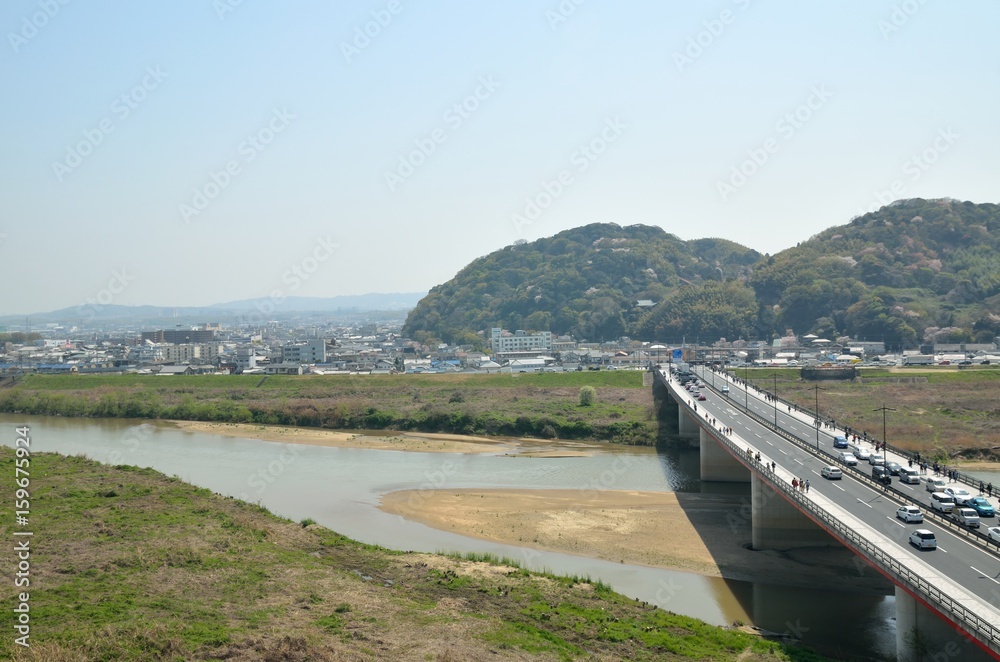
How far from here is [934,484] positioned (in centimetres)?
2439

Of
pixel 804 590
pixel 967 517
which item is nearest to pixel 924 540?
pixel 967 517

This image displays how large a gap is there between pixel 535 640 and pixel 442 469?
24412mm

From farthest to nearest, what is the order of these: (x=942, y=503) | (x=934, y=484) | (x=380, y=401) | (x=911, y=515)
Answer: (x=380, y=401) < (x=934, y=484) < (x=942, y=503) < (x=911, y=515)

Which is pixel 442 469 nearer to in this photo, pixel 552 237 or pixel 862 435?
pixel 862 435

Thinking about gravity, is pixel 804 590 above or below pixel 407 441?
below

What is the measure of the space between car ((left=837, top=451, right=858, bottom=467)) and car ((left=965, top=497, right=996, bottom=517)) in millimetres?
6885

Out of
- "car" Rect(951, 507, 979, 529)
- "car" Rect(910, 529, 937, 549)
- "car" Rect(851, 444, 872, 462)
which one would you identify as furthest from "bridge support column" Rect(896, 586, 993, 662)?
"car" Rect(851, 444, 872, 462)

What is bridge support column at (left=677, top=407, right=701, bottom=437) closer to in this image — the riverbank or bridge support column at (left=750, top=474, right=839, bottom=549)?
the riverbank

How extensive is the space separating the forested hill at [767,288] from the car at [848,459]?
73309 millimetres

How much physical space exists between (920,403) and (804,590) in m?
39.9

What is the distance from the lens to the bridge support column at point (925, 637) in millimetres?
16109

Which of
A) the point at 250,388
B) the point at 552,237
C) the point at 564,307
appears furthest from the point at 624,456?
the point at 552,237

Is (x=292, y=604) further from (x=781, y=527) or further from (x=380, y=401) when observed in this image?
(x=380, y=401)

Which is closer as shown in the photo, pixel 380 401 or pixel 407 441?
pixel 407 441
